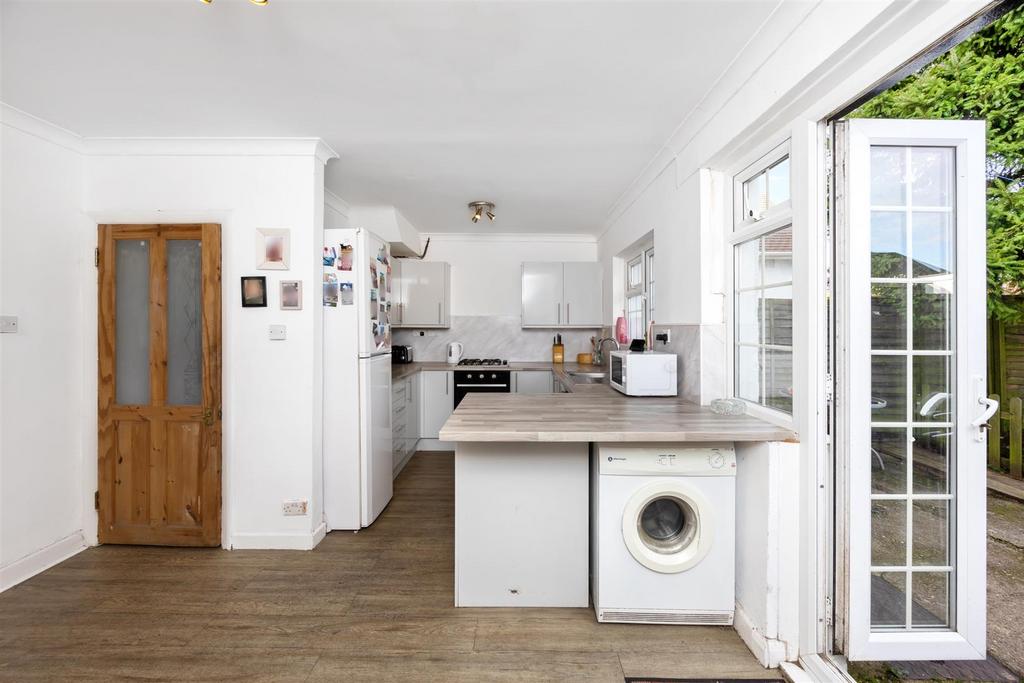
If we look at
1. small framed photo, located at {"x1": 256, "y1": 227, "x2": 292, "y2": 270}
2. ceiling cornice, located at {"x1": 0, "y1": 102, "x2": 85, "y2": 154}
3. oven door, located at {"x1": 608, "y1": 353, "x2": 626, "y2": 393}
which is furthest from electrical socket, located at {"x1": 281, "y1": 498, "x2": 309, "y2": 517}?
ceiling cornice, located at {"x1": 0, "y1": 102, "x2": 85, "y2": 154}

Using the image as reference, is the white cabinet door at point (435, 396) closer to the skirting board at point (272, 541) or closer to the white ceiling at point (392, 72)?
the skirting board at point (272, 541)

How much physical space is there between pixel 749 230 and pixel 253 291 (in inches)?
112

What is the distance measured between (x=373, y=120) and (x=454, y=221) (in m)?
2.26

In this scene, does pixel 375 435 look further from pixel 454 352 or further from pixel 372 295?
pixel 454 352

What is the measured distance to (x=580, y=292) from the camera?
205 inches

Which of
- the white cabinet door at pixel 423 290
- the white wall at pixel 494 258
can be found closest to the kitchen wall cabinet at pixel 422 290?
A: the white cabinet door at pixel 423 290

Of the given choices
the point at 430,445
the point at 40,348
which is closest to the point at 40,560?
the point at 40,348

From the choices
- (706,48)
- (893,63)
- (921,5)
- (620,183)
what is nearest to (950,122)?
(893,63)

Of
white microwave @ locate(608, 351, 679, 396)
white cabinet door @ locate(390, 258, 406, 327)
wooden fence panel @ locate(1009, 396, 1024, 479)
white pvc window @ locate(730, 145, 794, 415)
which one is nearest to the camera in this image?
white pvc window @ locate(730, 145, 794, 415)

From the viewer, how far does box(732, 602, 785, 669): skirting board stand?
1.76 meters

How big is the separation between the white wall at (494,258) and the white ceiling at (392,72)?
227cm

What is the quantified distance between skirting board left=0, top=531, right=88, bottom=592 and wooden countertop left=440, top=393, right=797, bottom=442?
2.54 m

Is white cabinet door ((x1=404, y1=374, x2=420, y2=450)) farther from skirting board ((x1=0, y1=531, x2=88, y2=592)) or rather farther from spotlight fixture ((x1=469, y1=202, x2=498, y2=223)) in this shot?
skirting board ((x1=0, y1=531, x2=88, y2=592))

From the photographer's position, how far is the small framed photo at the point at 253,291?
9.08 ft
